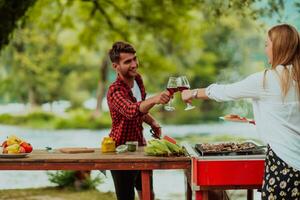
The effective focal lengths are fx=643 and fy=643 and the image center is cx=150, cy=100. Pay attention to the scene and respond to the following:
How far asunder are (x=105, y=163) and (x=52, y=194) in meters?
4.06

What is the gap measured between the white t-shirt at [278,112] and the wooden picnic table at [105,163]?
613 millimetres

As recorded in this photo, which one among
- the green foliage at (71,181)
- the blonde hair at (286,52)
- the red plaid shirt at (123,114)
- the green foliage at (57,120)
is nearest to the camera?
the blonde hair at (286,52)

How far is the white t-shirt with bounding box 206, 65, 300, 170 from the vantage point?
10.3ft

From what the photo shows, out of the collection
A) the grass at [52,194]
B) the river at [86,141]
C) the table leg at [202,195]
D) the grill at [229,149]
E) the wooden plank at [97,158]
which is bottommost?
the river at [86,141]

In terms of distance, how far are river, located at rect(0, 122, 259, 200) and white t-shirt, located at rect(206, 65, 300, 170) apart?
4.88 m

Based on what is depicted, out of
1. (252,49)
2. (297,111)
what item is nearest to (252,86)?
(297,111)

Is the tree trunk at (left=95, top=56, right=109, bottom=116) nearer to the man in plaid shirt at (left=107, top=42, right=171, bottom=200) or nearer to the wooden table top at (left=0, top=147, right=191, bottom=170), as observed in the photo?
the man in plaid shirt at (left=107, top=42, right=171, bottom=200)

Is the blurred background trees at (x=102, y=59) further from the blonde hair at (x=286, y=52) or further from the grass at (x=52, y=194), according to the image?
the blonde hair at (x=286, y=52)

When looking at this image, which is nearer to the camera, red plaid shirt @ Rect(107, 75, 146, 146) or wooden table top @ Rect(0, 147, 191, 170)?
wooden table top @ Rect(0, 147, 191, 170)

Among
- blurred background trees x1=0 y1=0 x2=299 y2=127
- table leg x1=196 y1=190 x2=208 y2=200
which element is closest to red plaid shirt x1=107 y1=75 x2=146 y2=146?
table leg x1=196 y1=190 x2=208 y2=200

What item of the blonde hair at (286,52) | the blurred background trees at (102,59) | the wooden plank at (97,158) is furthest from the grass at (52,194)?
the blurred background trees at (102,59)

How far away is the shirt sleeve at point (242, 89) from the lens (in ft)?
10.4

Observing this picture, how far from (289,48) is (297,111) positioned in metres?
0.31

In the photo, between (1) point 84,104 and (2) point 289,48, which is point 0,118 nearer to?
(1) point 84,104
